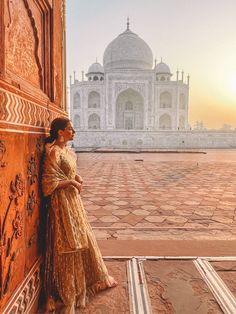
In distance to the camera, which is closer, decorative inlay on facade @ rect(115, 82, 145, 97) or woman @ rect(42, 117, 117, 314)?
woman @ rect(42, 117, 117, 314)

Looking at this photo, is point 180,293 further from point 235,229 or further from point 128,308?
point 235,229

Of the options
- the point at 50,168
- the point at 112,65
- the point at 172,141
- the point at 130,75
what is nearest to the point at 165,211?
the point at 50,168

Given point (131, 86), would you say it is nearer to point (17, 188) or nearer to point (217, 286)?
point (217, 286)

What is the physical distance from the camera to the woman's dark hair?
1.31m

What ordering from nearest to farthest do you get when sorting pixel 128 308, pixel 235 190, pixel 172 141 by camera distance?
pixel 128 308
pixel 235 190
pixel 172 141

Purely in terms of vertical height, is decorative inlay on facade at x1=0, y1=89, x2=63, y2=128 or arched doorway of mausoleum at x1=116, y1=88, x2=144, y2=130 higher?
arched doorway of mausoleum at x1=116, y1=88, x2=144, y2=130

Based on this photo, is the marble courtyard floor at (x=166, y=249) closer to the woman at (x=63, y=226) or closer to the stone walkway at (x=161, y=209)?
the stone walkway at (x=161, y=209)

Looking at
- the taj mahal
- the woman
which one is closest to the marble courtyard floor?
the woman

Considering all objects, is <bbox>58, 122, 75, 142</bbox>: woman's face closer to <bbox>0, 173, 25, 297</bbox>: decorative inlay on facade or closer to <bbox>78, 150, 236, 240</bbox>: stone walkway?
<bbox>0, 173, 25, 297</bbox>: decorative inlay on facade

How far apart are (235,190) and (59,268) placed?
3.74 m

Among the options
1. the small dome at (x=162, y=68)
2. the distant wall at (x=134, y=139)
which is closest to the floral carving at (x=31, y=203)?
the distant wall at (x=134, y=139)

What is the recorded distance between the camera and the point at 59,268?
129 cm

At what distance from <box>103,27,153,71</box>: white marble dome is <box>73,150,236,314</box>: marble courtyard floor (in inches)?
1007

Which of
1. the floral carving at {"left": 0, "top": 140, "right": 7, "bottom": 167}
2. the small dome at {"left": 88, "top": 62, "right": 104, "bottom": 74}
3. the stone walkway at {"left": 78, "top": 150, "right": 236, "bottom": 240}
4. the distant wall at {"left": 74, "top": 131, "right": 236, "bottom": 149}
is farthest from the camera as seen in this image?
the small dome at {"left": 88, "top": 62, "right": 104, "bottom": 74}
